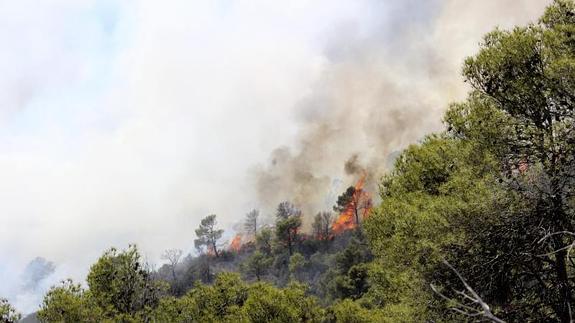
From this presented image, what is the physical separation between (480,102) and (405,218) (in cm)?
472

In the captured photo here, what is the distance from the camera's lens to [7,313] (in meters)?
23.2

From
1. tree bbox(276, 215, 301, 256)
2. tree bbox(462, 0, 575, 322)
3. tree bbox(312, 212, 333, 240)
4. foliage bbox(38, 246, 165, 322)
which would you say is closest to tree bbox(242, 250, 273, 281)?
tree bbox(276, 215, 301, 256)

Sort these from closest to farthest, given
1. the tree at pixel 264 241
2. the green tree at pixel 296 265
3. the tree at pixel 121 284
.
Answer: the tree at pixel 121 284 → the green tree at pixel 296 265 → the tree at pixel 264 241

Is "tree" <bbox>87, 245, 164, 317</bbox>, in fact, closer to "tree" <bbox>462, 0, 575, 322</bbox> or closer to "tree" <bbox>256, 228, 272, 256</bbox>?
"tree" <bbox>462, 0, 575, 322</bbox>

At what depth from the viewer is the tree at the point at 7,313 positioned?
75.1 ft

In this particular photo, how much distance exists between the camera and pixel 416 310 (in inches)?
562

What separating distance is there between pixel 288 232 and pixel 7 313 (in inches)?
3640

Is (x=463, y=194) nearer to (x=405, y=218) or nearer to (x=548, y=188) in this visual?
(x=548, y=188)

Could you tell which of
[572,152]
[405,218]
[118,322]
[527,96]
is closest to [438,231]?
[405,218]

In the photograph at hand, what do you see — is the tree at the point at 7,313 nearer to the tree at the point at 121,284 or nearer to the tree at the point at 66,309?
the tree at the point at 66,309

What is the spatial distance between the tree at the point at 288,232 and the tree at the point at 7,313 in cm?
9017

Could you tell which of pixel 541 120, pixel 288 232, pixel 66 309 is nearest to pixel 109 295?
pixel 66 309

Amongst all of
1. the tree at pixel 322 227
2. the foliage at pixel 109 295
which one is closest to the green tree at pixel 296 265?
the tree at pixel 322 227

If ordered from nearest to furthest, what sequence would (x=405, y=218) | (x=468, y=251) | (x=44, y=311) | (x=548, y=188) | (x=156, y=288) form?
1. (x=548, y=188)
2. (x=468, y=251)
3. (x=405, y=218)
4. (x=44, y=311)
5. (x=156, y=288)
